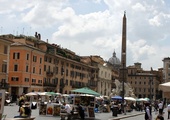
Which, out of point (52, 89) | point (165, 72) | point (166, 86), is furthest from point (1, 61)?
point (165, 72)

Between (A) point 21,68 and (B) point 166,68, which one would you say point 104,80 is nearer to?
(A) point 21,68

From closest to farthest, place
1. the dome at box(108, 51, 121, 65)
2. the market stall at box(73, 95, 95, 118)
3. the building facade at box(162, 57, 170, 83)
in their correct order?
the market stall at box(73, 95, 95, 118) → the building facade at box(162, 57, 170, 83) → the dome at box(108, 51, 121, 65)

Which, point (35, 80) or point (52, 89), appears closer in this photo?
point (35, 80)

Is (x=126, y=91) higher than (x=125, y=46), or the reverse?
(x=125, y=46)

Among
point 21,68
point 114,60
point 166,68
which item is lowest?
point 21,68

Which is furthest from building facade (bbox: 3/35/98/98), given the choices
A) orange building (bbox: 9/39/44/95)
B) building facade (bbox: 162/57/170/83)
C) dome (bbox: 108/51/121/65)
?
dome (bbox: 108/51/121/65)

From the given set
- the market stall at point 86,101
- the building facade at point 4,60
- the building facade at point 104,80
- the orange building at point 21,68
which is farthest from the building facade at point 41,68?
the market stall at point 86,101

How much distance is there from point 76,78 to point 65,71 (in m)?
7.01

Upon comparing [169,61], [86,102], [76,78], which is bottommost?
[86,102]

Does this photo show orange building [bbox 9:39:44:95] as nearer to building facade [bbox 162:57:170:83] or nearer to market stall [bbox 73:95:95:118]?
market stall [bbox 73:95:95:118]

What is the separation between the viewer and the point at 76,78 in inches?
3140

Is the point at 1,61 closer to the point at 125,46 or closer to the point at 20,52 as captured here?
the point at 20,52

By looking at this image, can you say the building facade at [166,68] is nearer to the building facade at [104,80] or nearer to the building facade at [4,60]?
the building facade at [104,80]

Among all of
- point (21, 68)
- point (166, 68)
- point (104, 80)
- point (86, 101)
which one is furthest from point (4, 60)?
point (166, 68)
